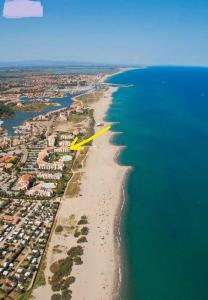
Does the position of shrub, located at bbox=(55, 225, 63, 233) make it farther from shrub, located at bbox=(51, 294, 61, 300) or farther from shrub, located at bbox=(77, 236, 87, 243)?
shrub, located at bbox=(51, 294, 61, 300)

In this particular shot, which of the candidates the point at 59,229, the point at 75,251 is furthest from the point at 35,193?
the point at 75,251

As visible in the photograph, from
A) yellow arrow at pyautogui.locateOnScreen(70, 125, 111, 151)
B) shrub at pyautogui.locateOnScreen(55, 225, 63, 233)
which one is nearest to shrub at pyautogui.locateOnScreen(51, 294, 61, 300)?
shrub at pyautogui.locateOnScreen(55, 225, 63, 233)

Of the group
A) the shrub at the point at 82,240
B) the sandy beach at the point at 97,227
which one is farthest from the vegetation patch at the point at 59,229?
the shrub at the point at 82,240

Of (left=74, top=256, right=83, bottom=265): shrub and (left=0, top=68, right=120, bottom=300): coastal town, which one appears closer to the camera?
(left=0, top=68, right=120, bottom=300): coastal town

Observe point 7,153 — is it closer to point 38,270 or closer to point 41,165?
point 41,165

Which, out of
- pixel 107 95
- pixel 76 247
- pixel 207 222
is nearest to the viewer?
pixel 76 247

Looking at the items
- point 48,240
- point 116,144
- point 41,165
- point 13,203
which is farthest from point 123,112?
point 48,240
